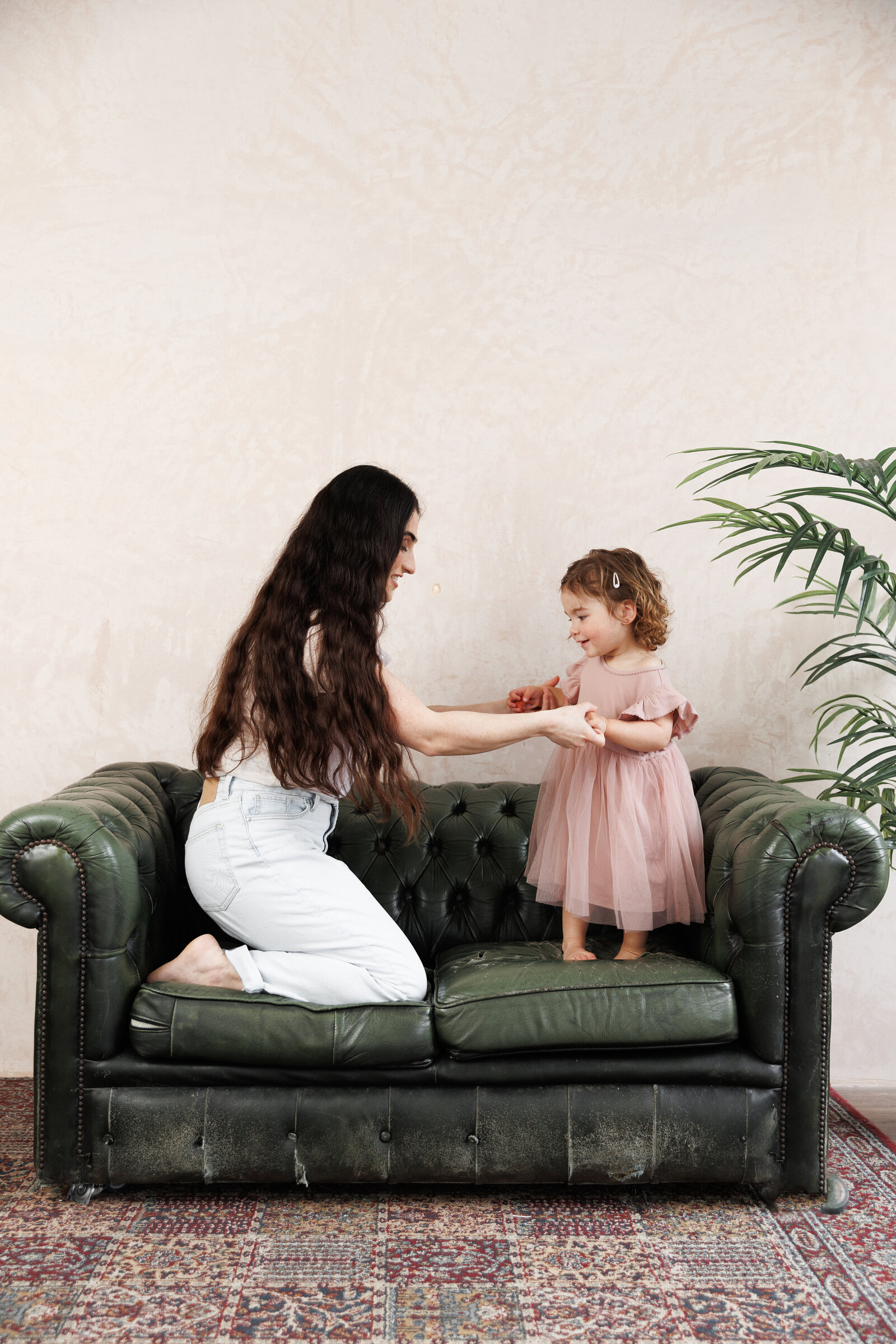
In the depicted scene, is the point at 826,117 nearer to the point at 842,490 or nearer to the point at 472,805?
the point at 842,490

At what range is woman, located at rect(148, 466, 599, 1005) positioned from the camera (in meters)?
2.00

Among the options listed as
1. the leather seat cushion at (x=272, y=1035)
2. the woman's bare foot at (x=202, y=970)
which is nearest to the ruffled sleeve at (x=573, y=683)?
the leather seat cushion at (x=272, y=1035)

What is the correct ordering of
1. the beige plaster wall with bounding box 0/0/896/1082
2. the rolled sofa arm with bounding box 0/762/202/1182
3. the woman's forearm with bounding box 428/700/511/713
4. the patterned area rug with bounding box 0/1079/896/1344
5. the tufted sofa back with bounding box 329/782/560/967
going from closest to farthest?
the patterned area rug with bounding box 0/1079/896/1344
the rolled sofa arm with bounding box 0/762/202/1182
the tufted sofa back with bounding box 329/782/560/967
the woman's forearm with bounding box 428/700/511/713
the beige plaster wall with bounding box 0/0/896/1082

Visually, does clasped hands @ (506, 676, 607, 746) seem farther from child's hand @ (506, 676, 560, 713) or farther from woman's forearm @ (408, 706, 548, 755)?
woman's forearm @ (408, 706, 548, 755)

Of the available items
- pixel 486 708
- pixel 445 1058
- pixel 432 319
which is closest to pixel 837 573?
pixel 486 708

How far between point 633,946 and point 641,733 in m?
0.51

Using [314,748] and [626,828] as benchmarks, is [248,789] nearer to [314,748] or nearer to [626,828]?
[314,748]

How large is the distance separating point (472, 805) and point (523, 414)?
3.94 feet

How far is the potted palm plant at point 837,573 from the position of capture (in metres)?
2.26

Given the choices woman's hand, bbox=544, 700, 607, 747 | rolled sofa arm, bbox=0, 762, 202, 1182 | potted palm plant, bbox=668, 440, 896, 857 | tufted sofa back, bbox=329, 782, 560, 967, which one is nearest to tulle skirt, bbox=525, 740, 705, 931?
tufted sofa back, bbox=329, 782, 560, 967

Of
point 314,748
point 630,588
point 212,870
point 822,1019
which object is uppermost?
point 630,588

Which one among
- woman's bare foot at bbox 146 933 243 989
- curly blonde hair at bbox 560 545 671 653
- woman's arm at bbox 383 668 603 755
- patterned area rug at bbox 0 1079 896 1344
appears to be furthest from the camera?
curly blonde hair at bbox 560 545 671 653

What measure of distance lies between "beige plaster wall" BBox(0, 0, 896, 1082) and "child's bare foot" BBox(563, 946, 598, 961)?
28.7 inches

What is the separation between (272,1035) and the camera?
189 centimetres
